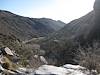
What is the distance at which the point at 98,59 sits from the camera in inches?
348

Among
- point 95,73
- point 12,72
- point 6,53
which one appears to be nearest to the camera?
point 95,73

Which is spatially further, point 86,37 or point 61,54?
point 86,37

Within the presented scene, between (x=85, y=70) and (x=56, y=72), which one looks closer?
(x=56, y=72)

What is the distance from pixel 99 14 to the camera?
59.6 m

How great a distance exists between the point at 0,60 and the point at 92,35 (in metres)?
44.8

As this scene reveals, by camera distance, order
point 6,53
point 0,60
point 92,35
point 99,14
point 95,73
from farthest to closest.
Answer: point 99,14
point 92,35
point 6,53
point 0,60
point 95,73

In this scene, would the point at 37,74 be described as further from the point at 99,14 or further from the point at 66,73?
the point at 99,14

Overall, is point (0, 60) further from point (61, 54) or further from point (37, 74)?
point (61, 54)

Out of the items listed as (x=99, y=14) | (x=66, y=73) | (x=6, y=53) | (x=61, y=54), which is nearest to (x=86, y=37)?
(x=99, y=14)

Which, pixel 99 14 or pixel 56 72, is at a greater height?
pixel 99 14

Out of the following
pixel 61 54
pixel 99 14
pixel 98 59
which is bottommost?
pixel 61 54

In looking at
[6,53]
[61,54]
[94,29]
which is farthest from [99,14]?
[6,53]

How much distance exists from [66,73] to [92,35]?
46582mm

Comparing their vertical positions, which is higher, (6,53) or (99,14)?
(99,14)
